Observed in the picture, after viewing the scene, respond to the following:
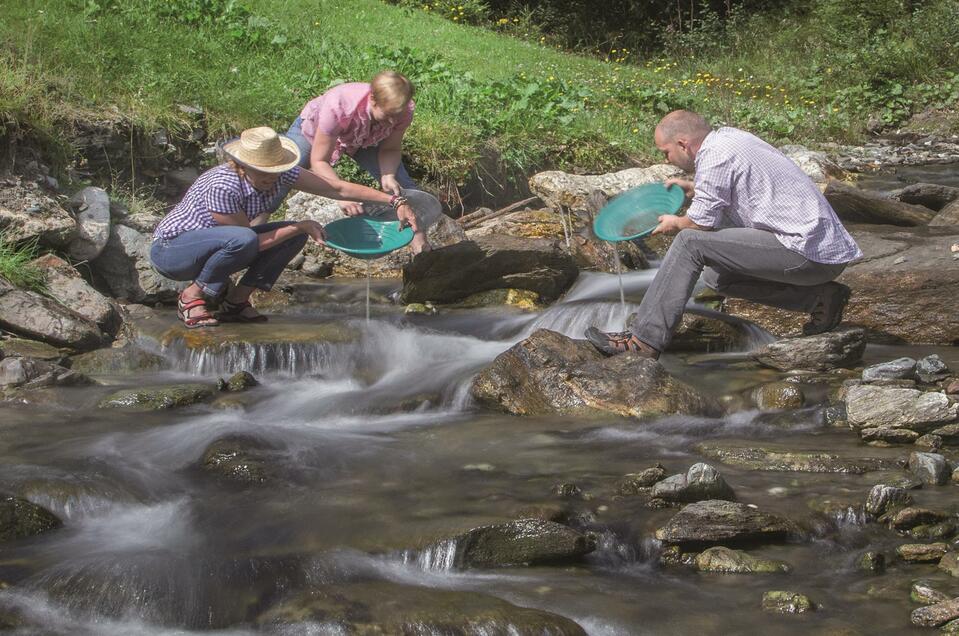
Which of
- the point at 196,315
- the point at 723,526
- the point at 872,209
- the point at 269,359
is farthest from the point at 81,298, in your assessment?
the point at 872,209

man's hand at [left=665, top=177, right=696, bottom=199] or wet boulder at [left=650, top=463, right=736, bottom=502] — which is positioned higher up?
man's hand at [left=665, top=177, right=696, bottom=199]

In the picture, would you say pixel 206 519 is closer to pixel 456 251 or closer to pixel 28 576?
pixel 28 576

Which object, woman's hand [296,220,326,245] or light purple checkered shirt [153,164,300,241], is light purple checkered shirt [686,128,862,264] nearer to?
woman's hand [296,220,326,245]

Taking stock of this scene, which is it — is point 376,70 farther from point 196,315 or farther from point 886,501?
point 886,501

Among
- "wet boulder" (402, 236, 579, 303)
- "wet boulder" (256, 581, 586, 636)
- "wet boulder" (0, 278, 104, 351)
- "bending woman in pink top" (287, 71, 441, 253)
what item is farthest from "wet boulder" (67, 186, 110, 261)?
"wet boulder" (256, 581, 586, 636)

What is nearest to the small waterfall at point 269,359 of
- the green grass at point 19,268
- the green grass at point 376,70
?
the green grass at point 19,268

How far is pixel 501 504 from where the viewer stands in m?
4.86

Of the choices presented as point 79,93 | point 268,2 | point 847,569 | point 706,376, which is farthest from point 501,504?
point 268,2

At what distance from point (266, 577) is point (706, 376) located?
3409 mm

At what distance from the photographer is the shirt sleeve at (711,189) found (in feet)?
20.6

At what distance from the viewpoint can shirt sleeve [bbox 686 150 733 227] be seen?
6.29 meters

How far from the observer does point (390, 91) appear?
747 cm

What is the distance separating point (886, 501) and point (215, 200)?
185 inches

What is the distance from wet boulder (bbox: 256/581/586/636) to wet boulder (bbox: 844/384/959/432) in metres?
2.52
